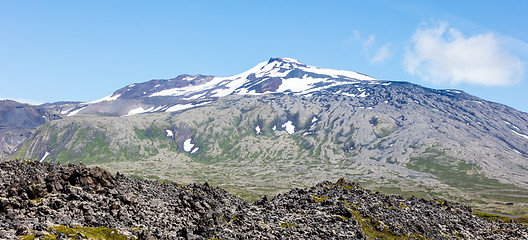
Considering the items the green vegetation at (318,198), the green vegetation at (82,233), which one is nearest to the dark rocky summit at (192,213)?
the green vegetation at (82,233)

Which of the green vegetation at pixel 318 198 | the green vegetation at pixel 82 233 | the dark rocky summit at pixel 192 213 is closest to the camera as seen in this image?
the green vegetation at pixel 82 233

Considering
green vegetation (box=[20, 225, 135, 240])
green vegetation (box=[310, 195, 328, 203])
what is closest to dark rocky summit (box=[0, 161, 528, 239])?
green vegetation (box=[20, 225, 135, 240])

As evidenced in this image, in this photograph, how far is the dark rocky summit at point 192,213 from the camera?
211ft

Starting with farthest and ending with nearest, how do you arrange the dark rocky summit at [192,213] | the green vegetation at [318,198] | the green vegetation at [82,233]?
the green vegetation at [318,198] → the dark rocky summit at [192,213] → the green vegetation at [82,233]

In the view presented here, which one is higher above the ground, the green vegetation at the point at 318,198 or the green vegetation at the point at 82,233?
the green vegetation at the point at 82,233

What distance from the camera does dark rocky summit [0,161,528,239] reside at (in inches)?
2534

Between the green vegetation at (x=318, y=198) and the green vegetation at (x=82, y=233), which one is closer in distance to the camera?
the green vegetation at (x=82, y=233)

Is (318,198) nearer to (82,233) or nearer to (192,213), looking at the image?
(192,213)

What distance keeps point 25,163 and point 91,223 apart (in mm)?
36075

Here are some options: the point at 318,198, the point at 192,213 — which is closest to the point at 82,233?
the point at 192,213

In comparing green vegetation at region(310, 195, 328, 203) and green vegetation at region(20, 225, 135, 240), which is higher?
green vegetation at region(20, 225, 135, 240)

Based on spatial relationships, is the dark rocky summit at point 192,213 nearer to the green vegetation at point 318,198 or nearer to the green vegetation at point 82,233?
the green vegetation at point 82,233

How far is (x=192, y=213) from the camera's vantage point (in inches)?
3376

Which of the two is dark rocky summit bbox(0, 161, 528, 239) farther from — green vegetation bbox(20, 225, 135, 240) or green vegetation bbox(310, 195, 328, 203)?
green vegetation bbox(310, 195, 328, 203)
